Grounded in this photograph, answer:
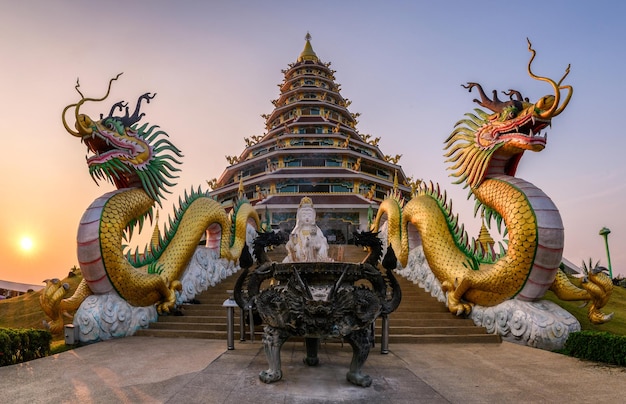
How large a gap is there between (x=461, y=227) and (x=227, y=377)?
6.57 m

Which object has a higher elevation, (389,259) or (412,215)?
(412,215)

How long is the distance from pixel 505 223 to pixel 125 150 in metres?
8.04

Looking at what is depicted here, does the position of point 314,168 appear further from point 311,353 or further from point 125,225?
point 311,353

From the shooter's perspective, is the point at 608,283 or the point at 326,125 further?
the point at 326,125

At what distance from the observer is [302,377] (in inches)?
161

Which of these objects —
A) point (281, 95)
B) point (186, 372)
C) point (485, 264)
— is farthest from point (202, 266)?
point (281, 95)

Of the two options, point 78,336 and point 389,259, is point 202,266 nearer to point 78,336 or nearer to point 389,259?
point 78,336

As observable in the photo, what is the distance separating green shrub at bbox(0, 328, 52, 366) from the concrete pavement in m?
0.22

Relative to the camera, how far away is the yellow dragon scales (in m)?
6.44

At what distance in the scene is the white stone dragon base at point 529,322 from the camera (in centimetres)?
605

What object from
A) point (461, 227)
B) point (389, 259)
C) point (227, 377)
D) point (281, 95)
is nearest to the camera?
point (227, 377)

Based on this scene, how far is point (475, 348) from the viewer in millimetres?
6094

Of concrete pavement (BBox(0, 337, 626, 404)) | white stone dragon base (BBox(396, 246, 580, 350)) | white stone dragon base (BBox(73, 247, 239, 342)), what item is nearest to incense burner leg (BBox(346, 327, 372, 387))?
concrete pavement (BBox(0, 337, 626, 404))

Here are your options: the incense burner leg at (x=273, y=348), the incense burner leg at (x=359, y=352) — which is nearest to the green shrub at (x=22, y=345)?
the incense burner leg at (x=273, y=348)
